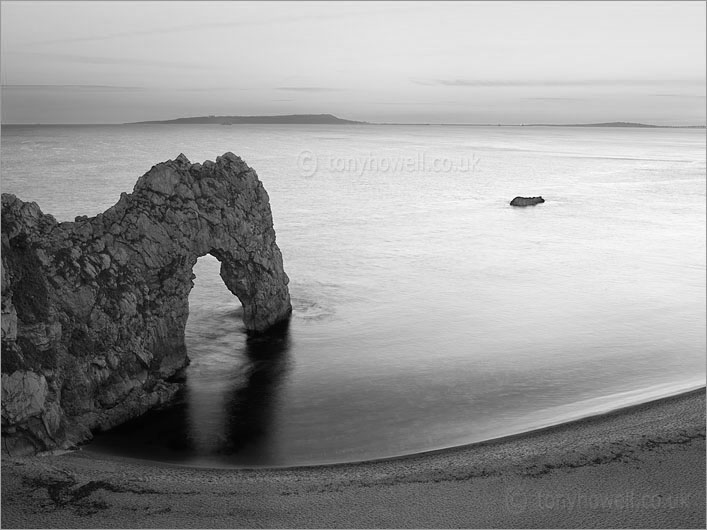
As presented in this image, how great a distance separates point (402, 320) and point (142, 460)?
58.9 ft

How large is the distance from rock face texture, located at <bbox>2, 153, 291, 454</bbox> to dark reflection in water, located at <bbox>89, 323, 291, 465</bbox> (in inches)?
29.8

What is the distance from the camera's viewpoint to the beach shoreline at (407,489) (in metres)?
16.9

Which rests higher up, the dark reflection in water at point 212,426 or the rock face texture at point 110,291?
the rock face texture at point 110,291

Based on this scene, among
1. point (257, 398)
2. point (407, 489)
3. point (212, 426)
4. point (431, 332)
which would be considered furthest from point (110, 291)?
point (431, 332)

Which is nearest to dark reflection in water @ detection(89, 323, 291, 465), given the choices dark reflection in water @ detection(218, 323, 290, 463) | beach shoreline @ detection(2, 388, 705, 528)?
dark reflection in water @ detection(218, 323, 290, 463)

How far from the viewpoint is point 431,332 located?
34344mm

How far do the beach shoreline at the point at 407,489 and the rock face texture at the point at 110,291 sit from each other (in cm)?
206

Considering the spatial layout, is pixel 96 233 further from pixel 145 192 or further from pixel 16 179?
pixel 16 179

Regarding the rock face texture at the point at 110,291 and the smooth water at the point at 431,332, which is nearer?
the rock face texture at the point at 110,291

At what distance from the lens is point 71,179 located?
93.7 metres

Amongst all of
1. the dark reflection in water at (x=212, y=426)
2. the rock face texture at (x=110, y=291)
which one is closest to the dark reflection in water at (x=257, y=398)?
the dark reflection in water at (x=212, y=426)

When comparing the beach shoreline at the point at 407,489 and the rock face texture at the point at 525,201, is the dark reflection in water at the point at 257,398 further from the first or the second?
the rock face texture at the point at 525,201

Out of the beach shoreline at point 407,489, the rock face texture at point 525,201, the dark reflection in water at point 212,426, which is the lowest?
the dark reflection in water at point 212,426

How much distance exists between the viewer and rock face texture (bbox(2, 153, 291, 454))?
20516mm
